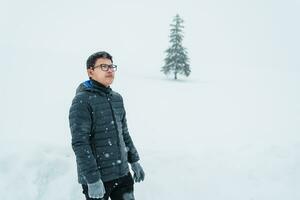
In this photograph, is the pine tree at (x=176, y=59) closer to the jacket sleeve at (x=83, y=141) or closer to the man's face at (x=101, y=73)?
the man's face at (x=101, y=73)

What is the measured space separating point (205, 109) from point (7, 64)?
13285 mm

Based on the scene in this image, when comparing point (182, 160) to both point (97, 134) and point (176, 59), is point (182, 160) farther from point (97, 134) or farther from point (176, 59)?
point (176, 59)

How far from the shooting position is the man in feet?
15.7

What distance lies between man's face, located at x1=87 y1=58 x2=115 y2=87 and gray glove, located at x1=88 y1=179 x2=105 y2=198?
1.30m

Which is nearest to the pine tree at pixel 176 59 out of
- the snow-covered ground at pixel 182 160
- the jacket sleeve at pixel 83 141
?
the snow-covered ground at pixel 182 160

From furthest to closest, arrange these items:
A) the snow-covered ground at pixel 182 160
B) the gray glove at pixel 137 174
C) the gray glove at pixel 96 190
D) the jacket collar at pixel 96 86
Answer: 1. the snow-covered ground at pixel 182 160
2. the gray glove at pixel 137 174
3. the jacket collar at pixel 96 86
4. the gray glove at pixel 96 190

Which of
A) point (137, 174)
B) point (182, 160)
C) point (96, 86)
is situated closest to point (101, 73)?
point (96, 86)

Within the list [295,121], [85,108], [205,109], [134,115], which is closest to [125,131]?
[85,108]

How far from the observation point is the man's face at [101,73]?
16.8ft

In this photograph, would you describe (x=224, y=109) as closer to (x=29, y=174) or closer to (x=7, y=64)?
(x=29, y=174)

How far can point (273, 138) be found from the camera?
435 inches

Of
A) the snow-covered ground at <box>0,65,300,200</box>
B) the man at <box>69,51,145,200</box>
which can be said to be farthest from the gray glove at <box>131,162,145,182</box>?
the snow-covered ground at <box>0,65,300,200</box>

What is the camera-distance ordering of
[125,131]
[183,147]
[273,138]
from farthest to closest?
[273,138] < [183,147] < [125,131]

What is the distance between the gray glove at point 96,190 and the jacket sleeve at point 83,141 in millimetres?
50
